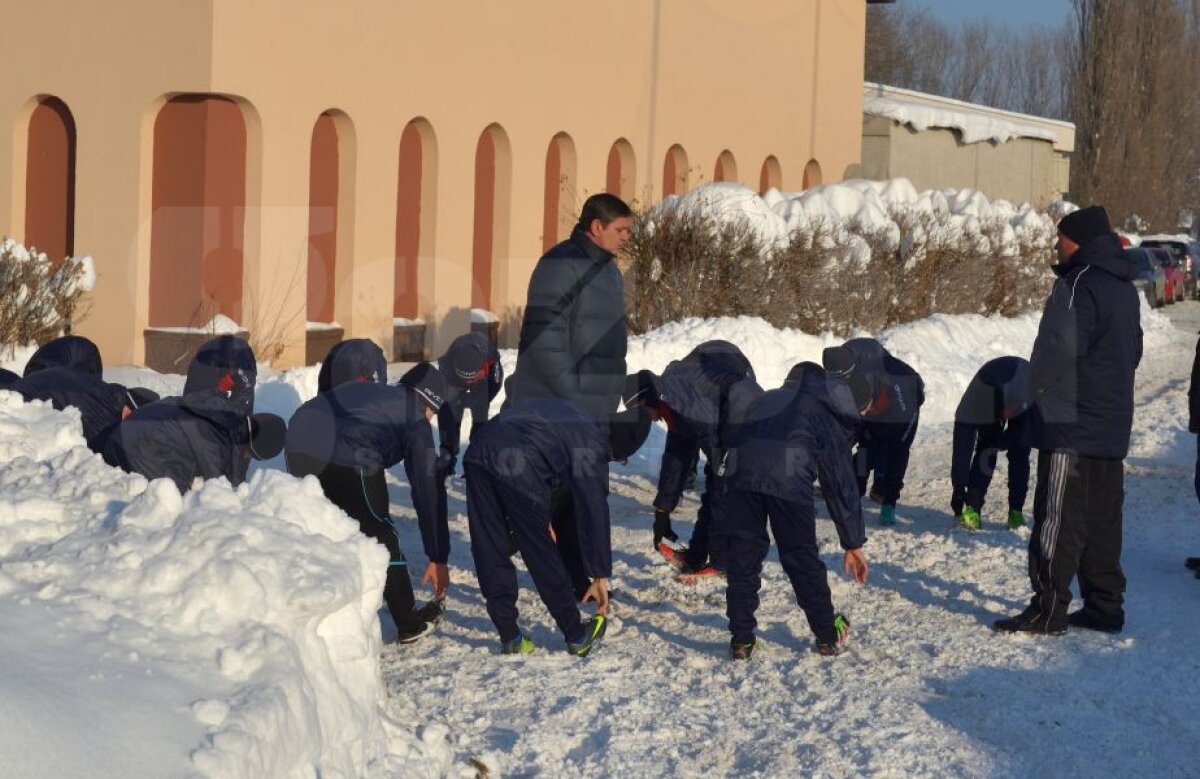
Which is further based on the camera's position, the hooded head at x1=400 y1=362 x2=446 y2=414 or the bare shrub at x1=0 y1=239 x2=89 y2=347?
the bare shrub at x1=0 y1=239 x2=89 y2=347

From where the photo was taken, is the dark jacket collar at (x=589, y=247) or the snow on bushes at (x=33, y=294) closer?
the dark jacket collar at (x=589, y=247)

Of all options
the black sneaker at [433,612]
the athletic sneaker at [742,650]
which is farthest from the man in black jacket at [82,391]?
the athletic sneaker at [742,650]

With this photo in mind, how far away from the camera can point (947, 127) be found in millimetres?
35812

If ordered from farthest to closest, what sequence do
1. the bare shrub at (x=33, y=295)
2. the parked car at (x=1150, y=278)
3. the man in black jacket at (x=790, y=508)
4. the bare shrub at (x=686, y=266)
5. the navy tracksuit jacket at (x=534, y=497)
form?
the parked car at (x=1150, y=278)
the bare shrub at (x=686, y=266)
the bare shrub at (x=33, y=295)
the man in black jacket at (x=790, y=508)
the navy tracksuit jacket at (x=534, y=497)

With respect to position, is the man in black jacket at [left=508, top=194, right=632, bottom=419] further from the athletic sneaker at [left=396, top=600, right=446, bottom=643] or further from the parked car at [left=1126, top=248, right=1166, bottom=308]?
the parked car at [left=1126, top=248, right=1166, bottom=308]

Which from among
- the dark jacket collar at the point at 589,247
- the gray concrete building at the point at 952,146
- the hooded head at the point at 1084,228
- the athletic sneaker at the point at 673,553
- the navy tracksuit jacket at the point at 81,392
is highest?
the gray concrete building at the point at 952,146

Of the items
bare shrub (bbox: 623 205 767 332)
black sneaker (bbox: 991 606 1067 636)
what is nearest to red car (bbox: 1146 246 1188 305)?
bare shrub (bbox: 623 205 767 332)

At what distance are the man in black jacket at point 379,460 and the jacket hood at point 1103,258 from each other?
3.09 meters

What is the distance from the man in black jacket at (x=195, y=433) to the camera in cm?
742

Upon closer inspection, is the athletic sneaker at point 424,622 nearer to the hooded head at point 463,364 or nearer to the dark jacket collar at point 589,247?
the dark jacket collar at point 589,247

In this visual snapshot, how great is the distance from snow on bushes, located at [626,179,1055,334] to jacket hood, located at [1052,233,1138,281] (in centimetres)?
1019

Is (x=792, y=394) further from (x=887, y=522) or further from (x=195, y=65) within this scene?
(x=195, y=65)

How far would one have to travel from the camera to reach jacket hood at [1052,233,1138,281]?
26.1 ft

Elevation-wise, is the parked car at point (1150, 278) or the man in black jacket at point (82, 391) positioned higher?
the parked car at point (1150, 278)
